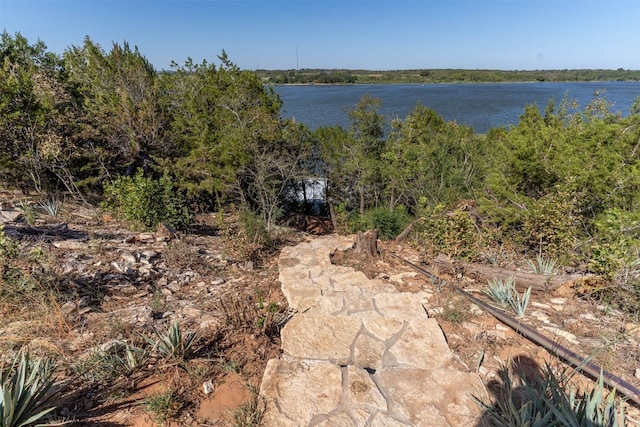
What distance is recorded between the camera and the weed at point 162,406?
2.12 m

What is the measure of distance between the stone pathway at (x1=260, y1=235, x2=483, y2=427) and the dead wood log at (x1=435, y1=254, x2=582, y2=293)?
0.77 meters

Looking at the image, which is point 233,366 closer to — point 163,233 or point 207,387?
point 207,387

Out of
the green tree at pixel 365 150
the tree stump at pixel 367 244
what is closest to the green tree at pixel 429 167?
the green tree at pixel 365 150

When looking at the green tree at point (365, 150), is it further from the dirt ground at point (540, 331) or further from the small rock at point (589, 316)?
the small rock at point (589, 316)

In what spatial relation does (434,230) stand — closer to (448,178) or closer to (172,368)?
(172,368)

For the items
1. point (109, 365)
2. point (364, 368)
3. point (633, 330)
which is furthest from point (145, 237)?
point (633, 330)

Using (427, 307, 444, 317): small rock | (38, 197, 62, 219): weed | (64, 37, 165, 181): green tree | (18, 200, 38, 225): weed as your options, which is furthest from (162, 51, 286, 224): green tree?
(427, 307, 444, 317): small rock

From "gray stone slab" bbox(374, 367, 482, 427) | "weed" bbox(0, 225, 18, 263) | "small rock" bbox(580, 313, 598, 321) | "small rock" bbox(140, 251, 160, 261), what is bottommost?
"small rock" bbox(140, 251, 160, 261)

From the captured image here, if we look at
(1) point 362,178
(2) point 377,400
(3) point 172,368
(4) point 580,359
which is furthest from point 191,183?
(4) point 580,359

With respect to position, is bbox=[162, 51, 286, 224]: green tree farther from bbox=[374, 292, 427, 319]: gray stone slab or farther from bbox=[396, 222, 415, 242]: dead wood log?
bbox=[374, 292, 427, 319]: gray stone slab

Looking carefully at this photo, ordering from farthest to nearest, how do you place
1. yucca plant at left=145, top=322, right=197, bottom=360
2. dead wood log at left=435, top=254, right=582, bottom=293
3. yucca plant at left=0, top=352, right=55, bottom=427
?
dead wood log at left=435, top=254, right=582, bottom=293 → yucca plant at left=145, top=322, right=197, bottom=360 → yucca plant at left=0, top=352, right=55, bottom=427

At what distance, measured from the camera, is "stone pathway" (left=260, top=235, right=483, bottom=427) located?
2.29 meters

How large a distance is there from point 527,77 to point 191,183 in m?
112

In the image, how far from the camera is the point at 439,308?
3.71 metres
